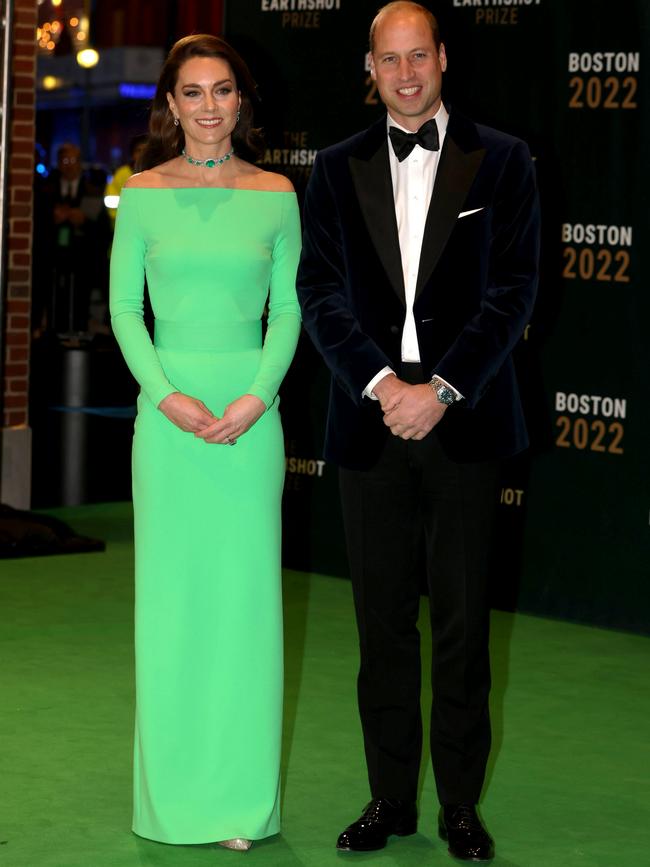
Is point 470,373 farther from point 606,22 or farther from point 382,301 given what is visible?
point 606,22

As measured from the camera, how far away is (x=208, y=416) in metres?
3.62

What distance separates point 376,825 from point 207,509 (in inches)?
34.1

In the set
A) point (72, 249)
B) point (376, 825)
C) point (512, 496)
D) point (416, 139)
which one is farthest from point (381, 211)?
point (72, 249)

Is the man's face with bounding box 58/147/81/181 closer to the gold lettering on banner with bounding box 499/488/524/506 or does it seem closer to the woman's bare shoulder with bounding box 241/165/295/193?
the gold lettering on banner with bounding box 499/488/524/506

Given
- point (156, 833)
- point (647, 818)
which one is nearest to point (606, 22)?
point (647, 818)

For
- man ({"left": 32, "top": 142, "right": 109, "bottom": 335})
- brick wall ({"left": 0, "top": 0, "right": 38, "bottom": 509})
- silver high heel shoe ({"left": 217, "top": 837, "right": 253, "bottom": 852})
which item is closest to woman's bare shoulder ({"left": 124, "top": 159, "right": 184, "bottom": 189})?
silver high heel shoe ({"left": 217, "top": 837, "right": 253, "bottom": 852})

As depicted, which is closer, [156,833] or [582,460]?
[156,833]

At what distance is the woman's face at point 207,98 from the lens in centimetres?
365

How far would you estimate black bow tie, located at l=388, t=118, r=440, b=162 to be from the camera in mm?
3602

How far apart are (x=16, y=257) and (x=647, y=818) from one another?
552 cm

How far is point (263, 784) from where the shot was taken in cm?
379

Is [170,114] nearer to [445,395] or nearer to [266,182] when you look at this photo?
[266,182]

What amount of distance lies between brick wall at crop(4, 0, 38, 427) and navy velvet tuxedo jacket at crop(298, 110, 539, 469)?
516 centimetres

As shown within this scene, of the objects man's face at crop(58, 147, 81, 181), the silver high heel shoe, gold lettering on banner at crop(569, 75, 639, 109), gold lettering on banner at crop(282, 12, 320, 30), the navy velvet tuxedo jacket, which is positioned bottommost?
the silver high heel shoe
